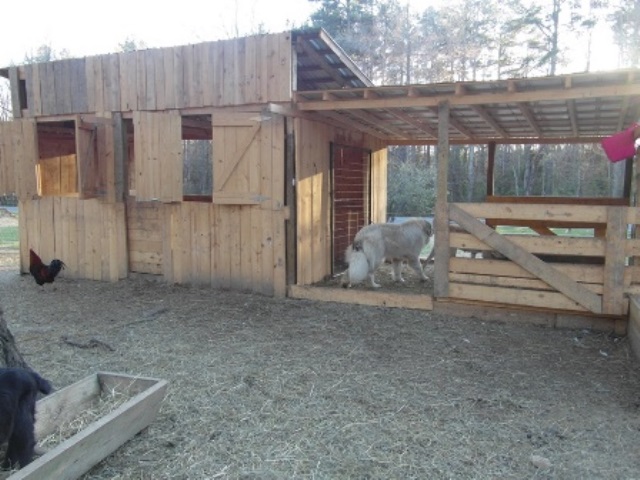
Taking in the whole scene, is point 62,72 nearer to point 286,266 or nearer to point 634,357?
point 286,266

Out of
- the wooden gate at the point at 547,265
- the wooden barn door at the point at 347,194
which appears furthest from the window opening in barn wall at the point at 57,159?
the wooden gate at the point at 547,265

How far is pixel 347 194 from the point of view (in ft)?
31.2

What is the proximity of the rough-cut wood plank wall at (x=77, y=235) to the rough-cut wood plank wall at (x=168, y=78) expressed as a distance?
1596mm

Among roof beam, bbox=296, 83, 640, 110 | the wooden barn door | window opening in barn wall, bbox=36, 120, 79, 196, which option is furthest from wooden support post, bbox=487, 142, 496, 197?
window opening in barn wall, bbox=36, 120, 79, 196

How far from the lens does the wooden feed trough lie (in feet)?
7.99

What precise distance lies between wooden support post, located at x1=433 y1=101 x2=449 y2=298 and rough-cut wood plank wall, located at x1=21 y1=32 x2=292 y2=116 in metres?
2.13

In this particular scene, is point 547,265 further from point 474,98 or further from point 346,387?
point 346,387

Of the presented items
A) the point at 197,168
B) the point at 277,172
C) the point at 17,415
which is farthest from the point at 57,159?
the point at 197,168

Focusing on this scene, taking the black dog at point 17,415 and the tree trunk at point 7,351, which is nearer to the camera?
the black dog at point 17,415

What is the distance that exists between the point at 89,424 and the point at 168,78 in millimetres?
5785

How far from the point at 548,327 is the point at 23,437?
17.6ft

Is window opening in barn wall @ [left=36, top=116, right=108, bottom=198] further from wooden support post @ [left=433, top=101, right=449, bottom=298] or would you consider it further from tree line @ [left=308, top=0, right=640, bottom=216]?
tree line @ [left=308, top=0, right=640, bottom=216]

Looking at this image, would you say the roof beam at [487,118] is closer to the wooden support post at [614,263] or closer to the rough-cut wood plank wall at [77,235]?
the wooden support post at [614,263]

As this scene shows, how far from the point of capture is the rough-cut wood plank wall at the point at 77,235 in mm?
8234
